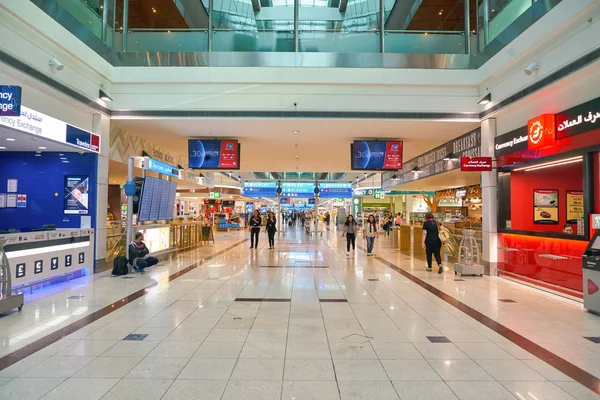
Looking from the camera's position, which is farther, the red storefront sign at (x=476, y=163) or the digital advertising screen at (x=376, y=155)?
the digital advertising screen at (x=376, y=155)

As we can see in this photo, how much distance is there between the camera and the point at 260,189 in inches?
985

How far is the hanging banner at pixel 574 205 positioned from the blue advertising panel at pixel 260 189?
18026mm

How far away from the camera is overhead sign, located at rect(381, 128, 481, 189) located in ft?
32.5

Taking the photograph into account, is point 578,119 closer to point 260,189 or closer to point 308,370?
point 308,370

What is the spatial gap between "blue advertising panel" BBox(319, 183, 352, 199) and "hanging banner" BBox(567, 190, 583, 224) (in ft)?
60.0

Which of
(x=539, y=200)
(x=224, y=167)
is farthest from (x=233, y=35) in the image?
(x=539, y=200)

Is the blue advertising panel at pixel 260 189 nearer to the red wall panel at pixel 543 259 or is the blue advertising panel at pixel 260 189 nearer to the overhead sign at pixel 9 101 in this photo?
Result: the red wall panel at pixel 543 259

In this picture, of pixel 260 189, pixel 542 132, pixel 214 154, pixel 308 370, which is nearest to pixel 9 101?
pixel 308 370

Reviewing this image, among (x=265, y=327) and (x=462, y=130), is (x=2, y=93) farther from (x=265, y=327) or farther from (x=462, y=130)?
(x=462, y=130)

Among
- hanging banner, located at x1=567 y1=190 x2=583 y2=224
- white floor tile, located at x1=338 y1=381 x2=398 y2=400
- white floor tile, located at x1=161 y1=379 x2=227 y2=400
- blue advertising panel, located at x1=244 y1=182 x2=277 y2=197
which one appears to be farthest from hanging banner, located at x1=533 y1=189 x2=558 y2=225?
blue advertising panel, located at x1=244 y1=182 x2=277 y2=197

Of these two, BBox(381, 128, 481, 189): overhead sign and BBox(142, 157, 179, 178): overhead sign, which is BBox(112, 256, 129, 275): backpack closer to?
BBox(142, 157, 179, 178): overhead sign

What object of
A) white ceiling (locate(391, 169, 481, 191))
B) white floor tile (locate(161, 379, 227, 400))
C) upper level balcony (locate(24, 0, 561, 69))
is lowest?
white floor tile (locate(161, 379, 227, 400))

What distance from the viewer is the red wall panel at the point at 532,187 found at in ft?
27.3

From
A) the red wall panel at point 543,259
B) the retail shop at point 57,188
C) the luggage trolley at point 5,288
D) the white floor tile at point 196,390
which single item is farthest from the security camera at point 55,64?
the red wall panel at point 543,259
